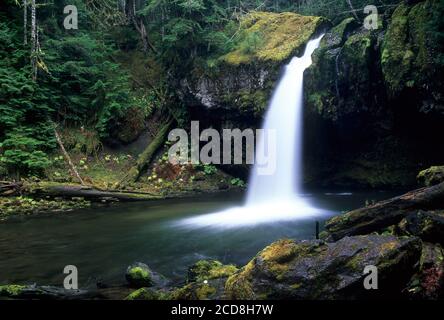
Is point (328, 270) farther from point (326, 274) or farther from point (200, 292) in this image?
point (200, 292)

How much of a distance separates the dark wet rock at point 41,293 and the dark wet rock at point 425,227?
4545 mm

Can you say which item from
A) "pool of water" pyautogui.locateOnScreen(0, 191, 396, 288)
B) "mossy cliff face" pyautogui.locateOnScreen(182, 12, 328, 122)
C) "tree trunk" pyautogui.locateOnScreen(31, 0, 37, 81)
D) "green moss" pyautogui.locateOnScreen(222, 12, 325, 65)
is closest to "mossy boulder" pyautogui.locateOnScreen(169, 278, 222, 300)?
"pool of water" pyautogui.locateOnScreen(0, 191, 396, 288)

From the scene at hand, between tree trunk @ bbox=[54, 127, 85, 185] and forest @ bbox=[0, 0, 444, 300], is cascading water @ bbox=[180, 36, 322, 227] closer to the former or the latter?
forest @ bbox=[0, 0, 444, 300]

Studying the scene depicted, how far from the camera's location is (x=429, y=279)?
422 centimetres

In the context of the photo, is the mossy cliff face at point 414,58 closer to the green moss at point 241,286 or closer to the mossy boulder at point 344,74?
the mossy boulder at point 344,74

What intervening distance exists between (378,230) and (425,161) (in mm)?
9068

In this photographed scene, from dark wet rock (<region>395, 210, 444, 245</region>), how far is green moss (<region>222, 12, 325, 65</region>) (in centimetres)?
1039

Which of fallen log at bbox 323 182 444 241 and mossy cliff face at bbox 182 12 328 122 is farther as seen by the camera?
mossy cliff face at bbox 182 12 328 122

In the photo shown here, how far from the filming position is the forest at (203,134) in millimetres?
7070

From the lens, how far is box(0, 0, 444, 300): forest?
707 cm

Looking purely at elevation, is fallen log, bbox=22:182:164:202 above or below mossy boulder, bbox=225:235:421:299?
below
